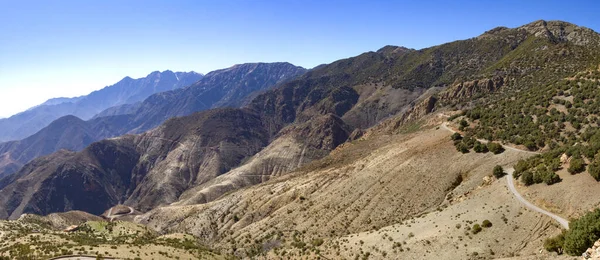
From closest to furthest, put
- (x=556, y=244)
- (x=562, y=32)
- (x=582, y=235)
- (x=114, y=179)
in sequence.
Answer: (x=582, y=235) → (x=556, y=244) → (x=562, y=32) → (x=114, y=179)

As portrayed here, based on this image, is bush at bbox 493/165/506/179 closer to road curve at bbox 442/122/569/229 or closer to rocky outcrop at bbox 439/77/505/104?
road curve at bbox 442/122/569/229

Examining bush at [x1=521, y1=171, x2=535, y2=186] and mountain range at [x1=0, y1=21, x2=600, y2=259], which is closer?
mountain range at [x1=0, y1=21, x2=600, y2=259]

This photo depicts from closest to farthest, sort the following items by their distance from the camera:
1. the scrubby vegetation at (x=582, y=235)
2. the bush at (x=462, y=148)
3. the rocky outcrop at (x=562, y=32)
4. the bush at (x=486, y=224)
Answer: the scrubby vegetation at (x=582, y=235), the bush at (x=486, y=224), the bush at (x=462, y=148), the rocky outcrop at (x=562, y=32)

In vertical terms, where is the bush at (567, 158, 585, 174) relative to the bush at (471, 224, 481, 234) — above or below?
above

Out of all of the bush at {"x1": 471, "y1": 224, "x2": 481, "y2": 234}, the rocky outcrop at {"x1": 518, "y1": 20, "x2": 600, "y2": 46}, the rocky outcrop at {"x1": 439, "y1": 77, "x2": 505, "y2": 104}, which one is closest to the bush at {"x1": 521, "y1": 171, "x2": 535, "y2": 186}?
the bush at {"x1": 471, "y1": 224, "x2": 481, "y2": 234}

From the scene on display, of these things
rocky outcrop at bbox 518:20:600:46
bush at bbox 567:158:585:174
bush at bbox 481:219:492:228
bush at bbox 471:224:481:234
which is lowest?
bush at bbox 471:224:481:234

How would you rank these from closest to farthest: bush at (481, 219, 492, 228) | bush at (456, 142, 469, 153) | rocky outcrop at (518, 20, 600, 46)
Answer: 1. bush at (481, 219, 492, 228)
2. bush at (456, 142, 469, 153)
3. rocky outcrop at (518, 20, 600, 46)

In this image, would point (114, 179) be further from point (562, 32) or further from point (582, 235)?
point (562, 32)

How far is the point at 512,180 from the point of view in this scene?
4119 cm

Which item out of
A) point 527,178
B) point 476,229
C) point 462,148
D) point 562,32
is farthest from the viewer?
point 562,32

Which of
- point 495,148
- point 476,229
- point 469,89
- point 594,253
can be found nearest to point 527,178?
point 476,229

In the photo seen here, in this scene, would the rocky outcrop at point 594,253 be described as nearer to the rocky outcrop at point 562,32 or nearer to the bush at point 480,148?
the bush at point 480,148

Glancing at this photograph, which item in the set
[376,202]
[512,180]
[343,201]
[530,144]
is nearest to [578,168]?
[512,180]

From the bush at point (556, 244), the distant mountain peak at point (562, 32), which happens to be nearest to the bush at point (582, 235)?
the bush at point (556, 244)
